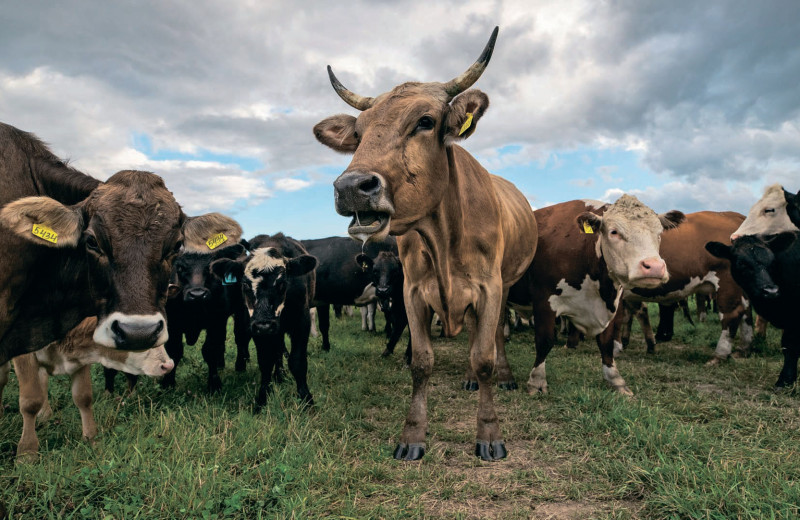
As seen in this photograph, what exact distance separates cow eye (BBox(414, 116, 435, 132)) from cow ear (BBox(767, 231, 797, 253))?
545 centimetres

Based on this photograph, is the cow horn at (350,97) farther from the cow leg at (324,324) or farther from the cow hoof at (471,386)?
the cow leg at (324,324)

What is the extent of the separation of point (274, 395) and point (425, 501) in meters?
2.28

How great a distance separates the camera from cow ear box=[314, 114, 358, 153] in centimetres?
417

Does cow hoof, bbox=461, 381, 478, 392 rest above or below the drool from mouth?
below

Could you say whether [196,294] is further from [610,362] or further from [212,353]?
[610,362]

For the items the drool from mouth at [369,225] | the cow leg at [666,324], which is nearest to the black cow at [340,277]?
the cow leg at [666,324]

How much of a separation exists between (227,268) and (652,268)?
4.52 metres

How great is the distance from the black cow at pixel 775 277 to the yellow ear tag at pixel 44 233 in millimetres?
7360

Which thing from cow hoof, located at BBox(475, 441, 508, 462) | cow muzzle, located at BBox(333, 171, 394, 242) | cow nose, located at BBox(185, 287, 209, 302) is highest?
cow muzzle, located at BBox(333, 171, 394, 242)

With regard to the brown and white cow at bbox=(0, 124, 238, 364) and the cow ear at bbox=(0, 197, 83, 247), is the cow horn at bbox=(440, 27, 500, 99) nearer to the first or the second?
the brown and white cow at bbox=(0, 124, 238, 364)

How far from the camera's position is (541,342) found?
18.8ft

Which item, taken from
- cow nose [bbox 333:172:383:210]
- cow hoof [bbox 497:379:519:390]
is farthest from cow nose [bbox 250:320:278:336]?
cow hoof [bbox 497:379:519:390]

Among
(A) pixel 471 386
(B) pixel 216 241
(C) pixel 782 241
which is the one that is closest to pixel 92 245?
(B) pixel 216 241

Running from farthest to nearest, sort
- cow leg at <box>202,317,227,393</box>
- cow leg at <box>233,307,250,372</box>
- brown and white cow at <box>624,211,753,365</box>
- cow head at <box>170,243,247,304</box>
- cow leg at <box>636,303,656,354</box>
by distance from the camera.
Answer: cow leg at <box>636,303,656,354</box> < brown and white cow at <box>624,211,753,365</box> < cow leg at <box>233,307,250,372</box> < cow leg at <box>202,317,227,393</box> < cow head at <box>170,243,247,304</box>
